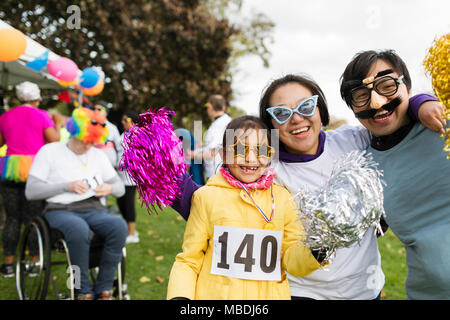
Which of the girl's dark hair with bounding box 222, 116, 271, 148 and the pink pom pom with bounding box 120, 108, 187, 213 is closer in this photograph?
the pink pom pom with bounding box 120, 108, 187, 213

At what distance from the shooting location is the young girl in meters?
1.31

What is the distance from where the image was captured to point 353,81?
1513 millimetres

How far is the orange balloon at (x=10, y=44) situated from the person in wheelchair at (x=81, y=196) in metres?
0.93

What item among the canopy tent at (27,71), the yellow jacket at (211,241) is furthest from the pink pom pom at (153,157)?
the canopy tent at (27,71)

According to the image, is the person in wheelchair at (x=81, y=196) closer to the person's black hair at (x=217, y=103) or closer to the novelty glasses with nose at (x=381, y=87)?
the person's black hair at (x=217, y=103)

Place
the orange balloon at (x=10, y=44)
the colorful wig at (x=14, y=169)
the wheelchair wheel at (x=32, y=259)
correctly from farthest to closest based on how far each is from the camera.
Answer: the colorful wig at (x=14, y=169)
the orange balloon at (x=10, y=44)
the wheelchair wheel at (x=32, y=259)

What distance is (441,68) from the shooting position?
1.03 metres

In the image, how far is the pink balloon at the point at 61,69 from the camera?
438 centimetres

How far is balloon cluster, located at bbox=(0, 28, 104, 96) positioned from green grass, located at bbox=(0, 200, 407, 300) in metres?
2.25

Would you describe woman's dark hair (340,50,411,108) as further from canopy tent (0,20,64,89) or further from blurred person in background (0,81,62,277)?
canopy tent (0,20,64,89)

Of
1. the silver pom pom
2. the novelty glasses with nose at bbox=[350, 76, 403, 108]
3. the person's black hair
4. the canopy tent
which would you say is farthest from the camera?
the person's black hair

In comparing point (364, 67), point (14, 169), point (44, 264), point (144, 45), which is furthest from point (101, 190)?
point (144, 45)

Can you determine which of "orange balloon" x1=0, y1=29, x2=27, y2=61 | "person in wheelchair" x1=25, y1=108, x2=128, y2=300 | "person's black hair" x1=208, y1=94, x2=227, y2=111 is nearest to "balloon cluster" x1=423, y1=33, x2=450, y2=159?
"person in wheelchair" x1=25, y1=108, x2=128, y2=300
